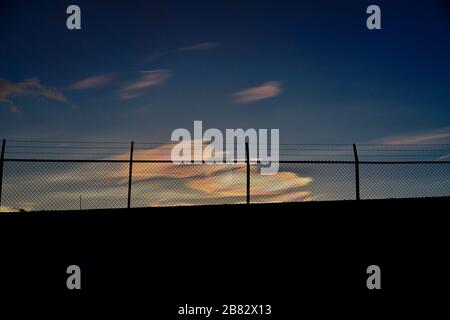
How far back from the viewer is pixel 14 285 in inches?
283

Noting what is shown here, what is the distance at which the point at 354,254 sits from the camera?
8.05 metres

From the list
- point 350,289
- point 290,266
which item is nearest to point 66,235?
point 290,266

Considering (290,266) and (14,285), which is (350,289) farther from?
(14,285)

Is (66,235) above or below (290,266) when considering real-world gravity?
above

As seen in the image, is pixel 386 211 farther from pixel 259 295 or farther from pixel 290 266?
pixel 259 295

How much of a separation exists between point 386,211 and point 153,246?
4.94 m
